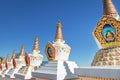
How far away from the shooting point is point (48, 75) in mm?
15344

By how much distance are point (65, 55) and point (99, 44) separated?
23.0 ft

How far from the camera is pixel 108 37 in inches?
440

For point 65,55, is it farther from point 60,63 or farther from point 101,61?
point 101,61

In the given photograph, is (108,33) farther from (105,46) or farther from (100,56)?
(100,56)

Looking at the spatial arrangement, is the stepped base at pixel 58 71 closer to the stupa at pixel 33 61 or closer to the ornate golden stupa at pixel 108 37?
the ornate golden stupa at pixel 108 37

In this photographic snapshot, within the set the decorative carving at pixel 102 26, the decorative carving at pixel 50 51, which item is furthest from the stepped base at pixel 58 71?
the decorative carving at pixel 102 26

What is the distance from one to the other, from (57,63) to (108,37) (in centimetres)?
664

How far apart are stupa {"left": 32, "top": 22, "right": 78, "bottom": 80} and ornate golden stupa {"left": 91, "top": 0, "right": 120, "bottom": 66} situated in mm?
4267

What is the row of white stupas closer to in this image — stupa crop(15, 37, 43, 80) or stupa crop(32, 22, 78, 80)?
stupa crop(32, 22, 78, 80)

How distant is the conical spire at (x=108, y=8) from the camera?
11.7 metres

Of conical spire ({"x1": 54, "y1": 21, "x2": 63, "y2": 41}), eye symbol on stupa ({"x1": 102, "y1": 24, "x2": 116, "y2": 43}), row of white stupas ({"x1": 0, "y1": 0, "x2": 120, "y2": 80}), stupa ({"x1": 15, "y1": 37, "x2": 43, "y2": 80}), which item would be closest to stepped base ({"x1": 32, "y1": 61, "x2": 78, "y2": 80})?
row of white stupas ({"x1": 0, "y1": 0, "x2": 120, "y2": 80})

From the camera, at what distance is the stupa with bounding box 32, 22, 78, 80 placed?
583 inches

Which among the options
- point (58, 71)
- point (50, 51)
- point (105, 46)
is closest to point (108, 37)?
point (105, 46)

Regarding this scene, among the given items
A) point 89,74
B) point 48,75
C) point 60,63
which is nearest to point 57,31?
point 60,63
